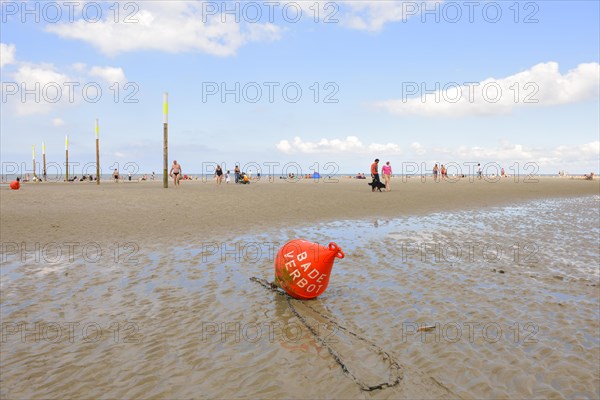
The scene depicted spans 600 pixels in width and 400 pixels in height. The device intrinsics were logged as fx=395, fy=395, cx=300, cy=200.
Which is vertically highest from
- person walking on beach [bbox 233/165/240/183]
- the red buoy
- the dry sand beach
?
person walking on beach [bbox 233/165/240/183]

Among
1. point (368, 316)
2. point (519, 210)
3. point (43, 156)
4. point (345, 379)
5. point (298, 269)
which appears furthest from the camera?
point (43, 156)

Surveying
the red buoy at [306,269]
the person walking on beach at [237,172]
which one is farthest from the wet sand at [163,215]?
the person walking on beach at [237,172]

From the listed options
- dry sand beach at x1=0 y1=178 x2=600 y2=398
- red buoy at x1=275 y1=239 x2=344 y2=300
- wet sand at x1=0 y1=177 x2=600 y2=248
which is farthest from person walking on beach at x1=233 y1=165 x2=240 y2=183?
red buoy at x1=275 y1=239 x2=344 y2=300

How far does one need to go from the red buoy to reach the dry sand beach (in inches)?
9.8

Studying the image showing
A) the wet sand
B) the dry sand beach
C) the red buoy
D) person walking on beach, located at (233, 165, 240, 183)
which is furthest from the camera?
person walking on beach, located at (233, 165, 240, 183)

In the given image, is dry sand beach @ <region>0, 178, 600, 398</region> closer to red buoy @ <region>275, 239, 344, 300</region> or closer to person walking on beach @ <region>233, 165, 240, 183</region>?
red buoy @ <region>275, 239, 344, 300</region>

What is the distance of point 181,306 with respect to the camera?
5.85 meters

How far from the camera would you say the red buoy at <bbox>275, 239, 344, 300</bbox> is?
597 centimetres

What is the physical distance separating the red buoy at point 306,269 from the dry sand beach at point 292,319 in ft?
0.82

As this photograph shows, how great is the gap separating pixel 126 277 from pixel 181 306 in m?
2.13

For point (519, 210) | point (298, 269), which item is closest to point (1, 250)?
point (298, 269)

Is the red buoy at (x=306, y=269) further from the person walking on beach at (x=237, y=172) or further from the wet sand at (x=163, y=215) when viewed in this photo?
the person walking on beach at (x=237, y=172)

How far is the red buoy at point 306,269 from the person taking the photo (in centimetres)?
597

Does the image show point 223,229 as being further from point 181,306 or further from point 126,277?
point 181,306
